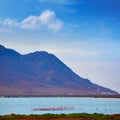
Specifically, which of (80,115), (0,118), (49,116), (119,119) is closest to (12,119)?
(0,118)

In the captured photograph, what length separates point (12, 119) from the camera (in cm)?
5706

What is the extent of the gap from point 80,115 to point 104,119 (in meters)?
7.41

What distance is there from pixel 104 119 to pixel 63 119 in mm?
5595

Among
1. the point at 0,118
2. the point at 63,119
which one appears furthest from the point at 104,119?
the point at 0,118

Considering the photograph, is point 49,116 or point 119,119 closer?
point 119,119

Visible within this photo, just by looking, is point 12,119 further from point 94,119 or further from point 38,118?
point 94,119

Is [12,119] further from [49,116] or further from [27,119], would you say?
[49,116]

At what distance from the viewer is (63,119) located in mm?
55688

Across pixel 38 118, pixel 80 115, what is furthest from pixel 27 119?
pixel 80 115

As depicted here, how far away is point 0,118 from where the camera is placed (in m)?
56.4

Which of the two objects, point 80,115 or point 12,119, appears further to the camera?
point 80,115

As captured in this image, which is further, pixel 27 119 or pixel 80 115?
pixel 80 115

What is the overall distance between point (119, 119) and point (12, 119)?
48.8 ft

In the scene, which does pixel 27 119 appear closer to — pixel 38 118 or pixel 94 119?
pixel 38 118
